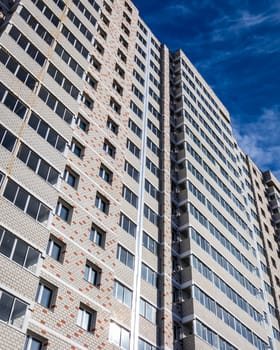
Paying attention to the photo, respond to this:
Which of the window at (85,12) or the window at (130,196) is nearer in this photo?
the window at (130,196)

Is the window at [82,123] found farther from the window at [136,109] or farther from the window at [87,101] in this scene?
the window at [136,109]

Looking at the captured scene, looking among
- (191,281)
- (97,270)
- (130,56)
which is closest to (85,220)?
(97,270)

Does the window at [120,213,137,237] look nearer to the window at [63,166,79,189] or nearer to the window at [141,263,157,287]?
the window at [141,263,157,287]

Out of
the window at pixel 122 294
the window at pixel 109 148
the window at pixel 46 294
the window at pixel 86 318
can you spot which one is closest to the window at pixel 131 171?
the window at pixel 109 148

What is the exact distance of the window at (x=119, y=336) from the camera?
2619cm

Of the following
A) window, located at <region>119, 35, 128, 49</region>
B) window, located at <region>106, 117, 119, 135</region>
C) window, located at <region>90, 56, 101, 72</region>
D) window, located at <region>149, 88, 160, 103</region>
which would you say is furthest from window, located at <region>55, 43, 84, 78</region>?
window, located at <region>149, 88, 160, 103</region>

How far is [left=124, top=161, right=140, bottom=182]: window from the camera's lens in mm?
35781

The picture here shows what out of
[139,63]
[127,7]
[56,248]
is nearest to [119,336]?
[56,248]

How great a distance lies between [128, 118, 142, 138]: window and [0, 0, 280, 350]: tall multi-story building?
0.13 m

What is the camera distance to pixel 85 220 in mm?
28078

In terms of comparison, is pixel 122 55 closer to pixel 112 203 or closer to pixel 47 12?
pixel 47 12

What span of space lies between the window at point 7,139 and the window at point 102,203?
8.07 metres

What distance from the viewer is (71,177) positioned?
1159 inches

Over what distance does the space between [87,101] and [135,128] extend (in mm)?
6164
